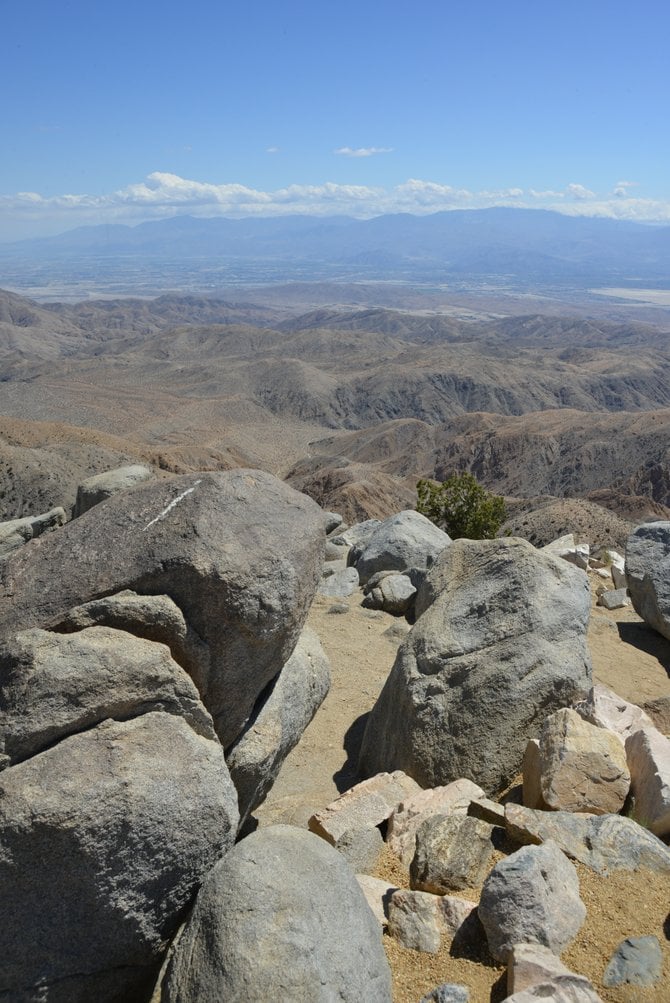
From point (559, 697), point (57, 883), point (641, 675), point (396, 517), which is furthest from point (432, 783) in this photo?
point (396, 517)

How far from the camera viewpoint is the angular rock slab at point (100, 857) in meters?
5.52

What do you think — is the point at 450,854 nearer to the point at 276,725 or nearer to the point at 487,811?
the point at 487,811

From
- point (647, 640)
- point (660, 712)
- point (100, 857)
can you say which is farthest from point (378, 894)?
point (647, 640)

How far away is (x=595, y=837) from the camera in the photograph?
6.96m

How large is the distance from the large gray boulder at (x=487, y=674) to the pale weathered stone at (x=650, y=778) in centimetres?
106

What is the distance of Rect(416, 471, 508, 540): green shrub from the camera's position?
26.6 metres

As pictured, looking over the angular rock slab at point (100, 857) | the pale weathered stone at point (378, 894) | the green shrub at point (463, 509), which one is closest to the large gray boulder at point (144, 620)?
the angular rock slab at point (100, 857)

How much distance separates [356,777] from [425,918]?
3.70 metres

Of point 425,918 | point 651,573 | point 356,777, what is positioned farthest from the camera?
point 651,573

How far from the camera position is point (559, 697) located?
29.1 feet

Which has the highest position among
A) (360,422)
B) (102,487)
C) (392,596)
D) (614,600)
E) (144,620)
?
(144,620)

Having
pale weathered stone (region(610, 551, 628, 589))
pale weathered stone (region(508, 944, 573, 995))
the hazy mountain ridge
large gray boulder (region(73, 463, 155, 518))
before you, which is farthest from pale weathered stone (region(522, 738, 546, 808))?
the hazy mountain ridge

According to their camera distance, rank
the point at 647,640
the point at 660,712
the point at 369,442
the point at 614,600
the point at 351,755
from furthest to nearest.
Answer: the point at 369,442
the point at 614,600
the point at 647,640
the point at 351,755
the point at 660,712

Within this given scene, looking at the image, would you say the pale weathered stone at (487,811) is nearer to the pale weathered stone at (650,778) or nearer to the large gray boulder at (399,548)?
the pale weathered stone at (650,778)
